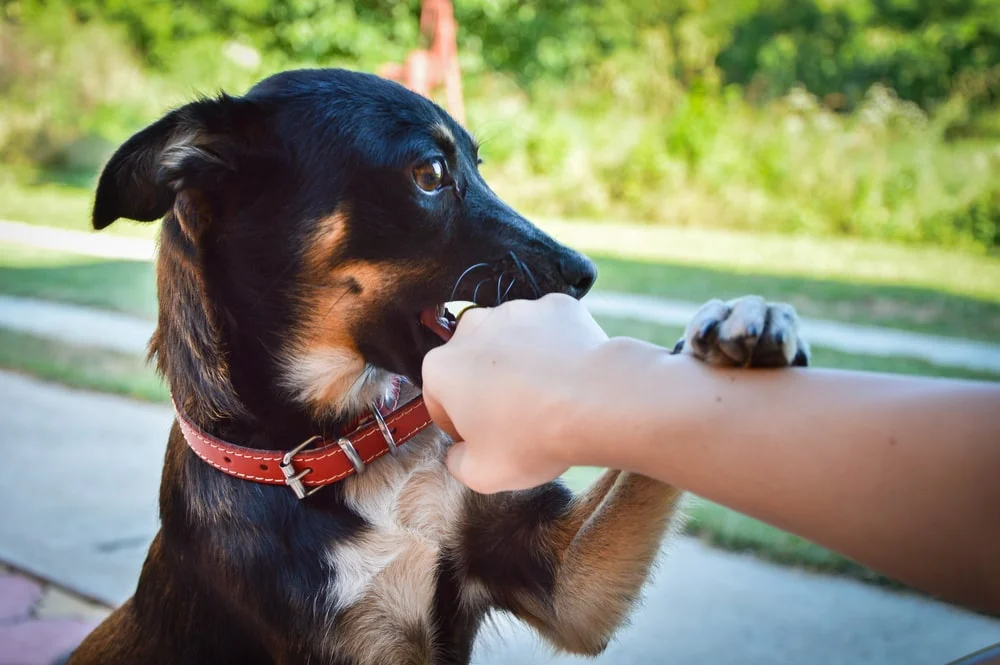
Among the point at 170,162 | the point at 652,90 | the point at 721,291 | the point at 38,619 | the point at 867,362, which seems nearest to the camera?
the point at 170,162

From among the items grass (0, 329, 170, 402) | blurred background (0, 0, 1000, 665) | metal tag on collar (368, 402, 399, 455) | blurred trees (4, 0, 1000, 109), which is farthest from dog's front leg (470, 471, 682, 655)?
blurred trees (4, 0, 1000, 109)

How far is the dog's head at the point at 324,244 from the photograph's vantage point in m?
2.04

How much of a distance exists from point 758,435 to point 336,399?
4.37 ft

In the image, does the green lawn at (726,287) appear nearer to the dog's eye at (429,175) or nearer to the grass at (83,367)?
the grass at (83,367)

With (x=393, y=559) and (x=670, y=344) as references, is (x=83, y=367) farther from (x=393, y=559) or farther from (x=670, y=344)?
(x=393, y=559)

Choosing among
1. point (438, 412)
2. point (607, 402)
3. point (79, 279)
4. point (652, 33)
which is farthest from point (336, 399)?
point (652, 33)

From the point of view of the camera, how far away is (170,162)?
190 cm

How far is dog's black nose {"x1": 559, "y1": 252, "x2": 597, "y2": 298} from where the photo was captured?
2.01 m

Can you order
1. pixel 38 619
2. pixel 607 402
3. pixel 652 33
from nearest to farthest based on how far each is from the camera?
pixel 607 402 → pixel 38 619 → pixel 652 33

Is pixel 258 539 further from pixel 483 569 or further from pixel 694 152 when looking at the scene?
pixel 694 152

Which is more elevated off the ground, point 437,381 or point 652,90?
point 437,381

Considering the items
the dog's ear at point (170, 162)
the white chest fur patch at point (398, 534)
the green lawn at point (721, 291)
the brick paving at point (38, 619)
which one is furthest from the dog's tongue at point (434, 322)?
the green lawn at point (721, 291)

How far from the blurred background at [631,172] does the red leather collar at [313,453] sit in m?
0.61

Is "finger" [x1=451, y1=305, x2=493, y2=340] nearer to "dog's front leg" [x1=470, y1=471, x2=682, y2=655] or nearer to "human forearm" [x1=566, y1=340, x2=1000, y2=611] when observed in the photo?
"human forearm" [x1=566, y1=340, x2=1000, y2=611]
